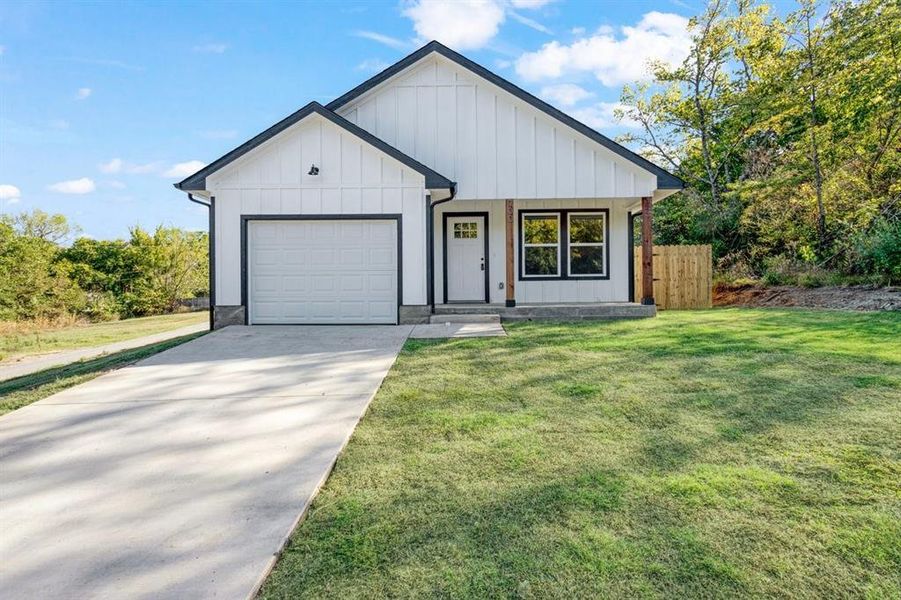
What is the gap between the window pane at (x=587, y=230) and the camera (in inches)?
504

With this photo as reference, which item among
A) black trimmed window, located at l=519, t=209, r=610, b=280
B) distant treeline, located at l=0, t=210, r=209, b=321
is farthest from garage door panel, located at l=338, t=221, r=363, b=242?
distant treeline, located at l=0, t=210, r=209, b=321

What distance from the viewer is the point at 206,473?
3.25 metres

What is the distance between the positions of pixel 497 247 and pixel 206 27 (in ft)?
36.5

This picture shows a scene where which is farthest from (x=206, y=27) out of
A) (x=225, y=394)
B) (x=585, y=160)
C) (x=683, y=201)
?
(x=683, y=201)

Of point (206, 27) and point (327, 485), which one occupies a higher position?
point (206, 27)

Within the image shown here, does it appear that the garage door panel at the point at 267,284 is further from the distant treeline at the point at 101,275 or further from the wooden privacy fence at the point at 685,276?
the distant treeline at the point at 101,275

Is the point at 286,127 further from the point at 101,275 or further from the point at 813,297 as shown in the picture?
the point at 101,275

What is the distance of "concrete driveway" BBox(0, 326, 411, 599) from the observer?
7.25 ft

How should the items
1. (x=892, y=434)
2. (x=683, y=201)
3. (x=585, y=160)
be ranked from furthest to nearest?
(x=683, y=201) < (x=585, y=160) < (x=892, y=434)

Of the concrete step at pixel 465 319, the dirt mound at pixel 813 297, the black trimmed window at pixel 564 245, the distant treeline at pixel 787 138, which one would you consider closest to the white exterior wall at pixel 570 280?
the black trimmed window at pixel 564 245

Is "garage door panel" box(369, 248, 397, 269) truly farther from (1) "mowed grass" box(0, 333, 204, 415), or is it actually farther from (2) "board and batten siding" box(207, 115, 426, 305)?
(1) "mowed grass" box(0, 333, 204, 415)

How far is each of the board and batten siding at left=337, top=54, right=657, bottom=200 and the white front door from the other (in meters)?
1.40

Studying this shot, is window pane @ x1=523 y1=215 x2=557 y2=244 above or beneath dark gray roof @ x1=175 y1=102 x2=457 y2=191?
beneath

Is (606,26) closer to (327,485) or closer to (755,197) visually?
(755,197)
